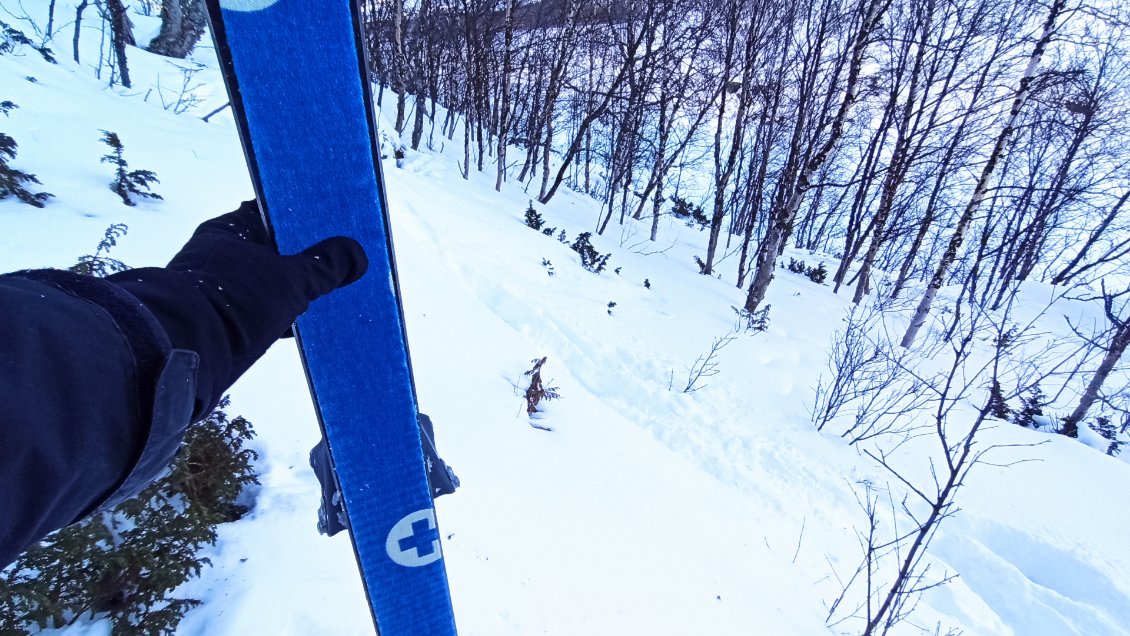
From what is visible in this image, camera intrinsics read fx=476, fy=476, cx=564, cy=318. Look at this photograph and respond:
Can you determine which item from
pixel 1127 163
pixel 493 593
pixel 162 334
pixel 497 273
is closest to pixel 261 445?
pixel 493 593

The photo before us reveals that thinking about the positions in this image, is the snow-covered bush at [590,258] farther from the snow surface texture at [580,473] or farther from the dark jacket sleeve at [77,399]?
the dark jacket sleeve at [77,399]

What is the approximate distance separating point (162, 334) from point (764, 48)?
9.59 m

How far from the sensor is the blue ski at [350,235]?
798 millimetres

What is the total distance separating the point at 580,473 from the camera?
93.7 inches

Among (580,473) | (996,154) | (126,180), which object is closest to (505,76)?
(126,180)

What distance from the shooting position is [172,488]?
1339mm

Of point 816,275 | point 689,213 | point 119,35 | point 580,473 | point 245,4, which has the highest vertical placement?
point 119,35

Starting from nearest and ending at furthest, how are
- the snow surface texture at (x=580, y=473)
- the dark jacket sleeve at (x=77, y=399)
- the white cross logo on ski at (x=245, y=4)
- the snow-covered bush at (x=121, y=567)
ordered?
the dark jacket sleeve at (x=77, y=399) < the white cross logo on ski at (x=245, y=4) < the snow-covered bush at (x=121, y=567) < the snow surface texture at (x=580, y=473)

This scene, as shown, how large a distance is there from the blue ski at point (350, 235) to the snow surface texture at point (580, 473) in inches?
13.4

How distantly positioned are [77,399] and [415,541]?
0.94m

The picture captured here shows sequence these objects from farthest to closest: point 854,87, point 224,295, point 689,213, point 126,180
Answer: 1. point 689,213
2. point 854,87
3. point 126,180
4. point 224,295

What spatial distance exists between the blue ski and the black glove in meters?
0.13

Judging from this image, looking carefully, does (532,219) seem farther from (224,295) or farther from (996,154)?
(224,295)

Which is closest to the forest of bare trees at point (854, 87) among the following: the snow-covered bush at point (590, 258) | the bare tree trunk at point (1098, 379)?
the bare tree trunk at point (1098, 379)
